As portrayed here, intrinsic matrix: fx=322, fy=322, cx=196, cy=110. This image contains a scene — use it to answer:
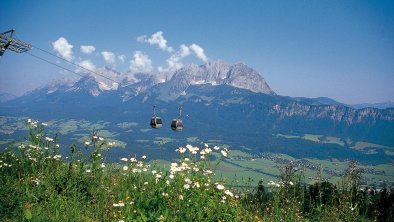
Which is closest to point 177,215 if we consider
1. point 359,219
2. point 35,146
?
point 359,219

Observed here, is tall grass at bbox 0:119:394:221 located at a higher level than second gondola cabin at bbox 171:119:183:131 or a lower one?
lower

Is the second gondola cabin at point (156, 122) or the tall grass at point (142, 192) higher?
the second gondola cabin at point (156, 122)

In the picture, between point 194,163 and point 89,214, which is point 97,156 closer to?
point 89,214

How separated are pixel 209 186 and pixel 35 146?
7408 millimetres

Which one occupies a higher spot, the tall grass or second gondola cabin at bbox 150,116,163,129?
second gondola cabin at bbox 150,116,163,129

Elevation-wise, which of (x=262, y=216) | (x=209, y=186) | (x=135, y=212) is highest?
(x=209, y=186)

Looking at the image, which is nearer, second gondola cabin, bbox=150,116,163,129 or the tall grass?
the tall grass

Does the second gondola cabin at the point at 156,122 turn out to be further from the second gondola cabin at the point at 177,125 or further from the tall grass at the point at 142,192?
the tall grass at the point at 142,192

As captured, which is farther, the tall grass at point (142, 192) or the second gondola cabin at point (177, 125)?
the second gondola cabin at point (177, 125)

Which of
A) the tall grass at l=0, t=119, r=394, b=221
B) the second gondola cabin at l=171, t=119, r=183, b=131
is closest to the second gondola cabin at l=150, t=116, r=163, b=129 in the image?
the second gondola cabin at l=171, t=119, r=183, b=131

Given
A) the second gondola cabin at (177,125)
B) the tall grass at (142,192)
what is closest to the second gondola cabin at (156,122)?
the second gondola cabin at (177,125)

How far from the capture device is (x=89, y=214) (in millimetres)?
8281

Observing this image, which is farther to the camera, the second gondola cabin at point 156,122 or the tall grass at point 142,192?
the second gondola cabin at point 156,122

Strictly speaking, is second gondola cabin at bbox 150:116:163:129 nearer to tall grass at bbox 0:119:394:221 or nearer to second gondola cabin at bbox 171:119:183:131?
second gondola cabin at bbox 171:119:183:131
